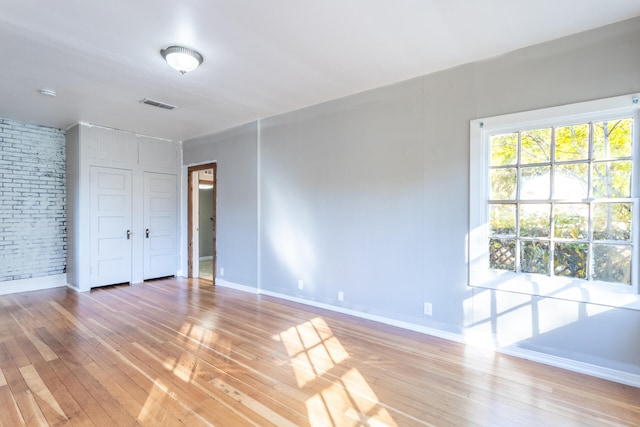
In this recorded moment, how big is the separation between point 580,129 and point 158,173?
6.39m

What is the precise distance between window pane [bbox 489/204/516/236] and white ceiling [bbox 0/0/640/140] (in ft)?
4.73

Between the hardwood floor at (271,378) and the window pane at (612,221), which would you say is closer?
the hardwood floor at (271,378)

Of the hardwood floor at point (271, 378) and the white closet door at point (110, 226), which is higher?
the white closet door at point (110, 226)

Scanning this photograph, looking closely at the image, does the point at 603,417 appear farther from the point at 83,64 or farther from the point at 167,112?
the point at 167,112

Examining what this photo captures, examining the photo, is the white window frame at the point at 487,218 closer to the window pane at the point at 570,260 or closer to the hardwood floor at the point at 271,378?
the window pane at the point at 570,260

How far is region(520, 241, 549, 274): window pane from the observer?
2887 millimetres

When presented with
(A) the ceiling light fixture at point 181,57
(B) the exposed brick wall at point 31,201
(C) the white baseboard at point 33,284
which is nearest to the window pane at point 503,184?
(A) the ceiling light fixture at point 181,57

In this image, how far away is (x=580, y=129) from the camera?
2738 mm

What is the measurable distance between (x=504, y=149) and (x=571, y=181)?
0.61 metres

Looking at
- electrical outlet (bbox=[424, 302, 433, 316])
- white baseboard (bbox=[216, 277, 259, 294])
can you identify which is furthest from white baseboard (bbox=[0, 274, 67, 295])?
electrical outlet (bbox=[424, 302, 433, 316])

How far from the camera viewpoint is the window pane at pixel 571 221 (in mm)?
2707

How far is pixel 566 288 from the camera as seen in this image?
2699 millimetres

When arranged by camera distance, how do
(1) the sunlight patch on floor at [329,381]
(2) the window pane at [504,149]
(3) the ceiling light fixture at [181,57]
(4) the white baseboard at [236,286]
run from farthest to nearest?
(4) the white baseboard at [236,286]
(2) the window pane at [504,149]
(3) the ceiling light fixture at [181,57]
(1) the sunlight patch on floor at [329,381]

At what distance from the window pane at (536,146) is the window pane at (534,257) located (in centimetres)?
76
